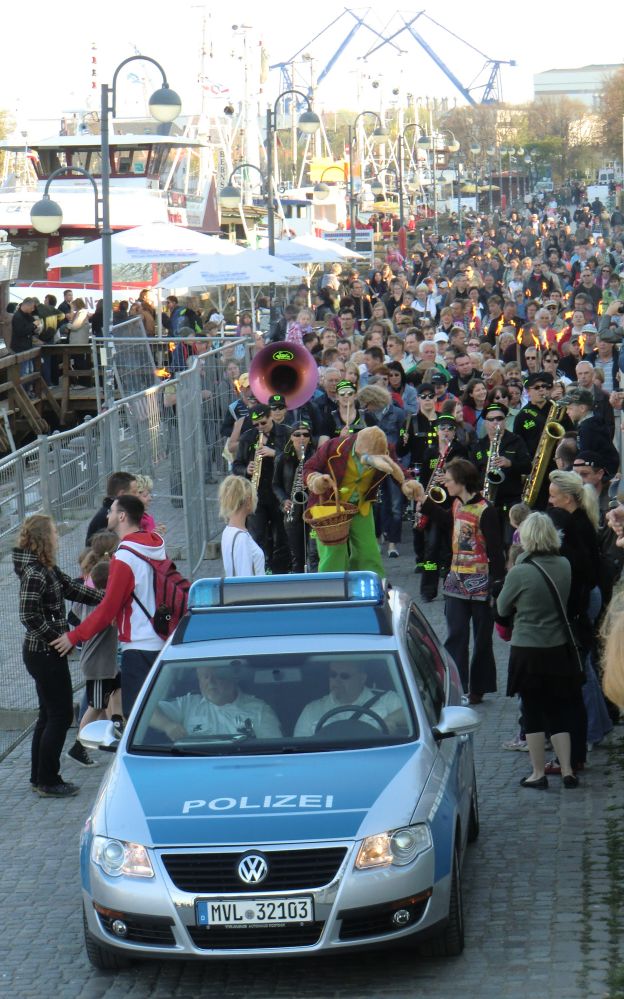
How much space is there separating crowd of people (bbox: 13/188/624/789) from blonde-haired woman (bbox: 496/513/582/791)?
0.03 feet

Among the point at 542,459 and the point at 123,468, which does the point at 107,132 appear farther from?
the point at 542,459

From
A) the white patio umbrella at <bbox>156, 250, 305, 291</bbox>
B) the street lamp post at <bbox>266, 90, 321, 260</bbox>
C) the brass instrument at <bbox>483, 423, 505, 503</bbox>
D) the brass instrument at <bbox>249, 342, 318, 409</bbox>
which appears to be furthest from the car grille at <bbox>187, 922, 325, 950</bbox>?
the street lamp post at <bbox>266, 90, 321, 260</bbox>

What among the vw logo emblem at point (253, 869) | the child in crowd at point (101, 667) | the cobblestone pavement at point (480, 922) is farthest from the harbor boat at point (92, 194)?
the vw logo emblem at point (253, 869)

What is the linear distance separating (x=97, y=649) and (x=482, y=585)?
261cm

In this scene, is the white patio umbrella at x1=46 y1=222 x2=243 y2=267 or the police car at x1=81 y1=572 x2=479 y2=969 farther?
the white patio umbrella at x1=46 y1=222 x2=243 y2=267

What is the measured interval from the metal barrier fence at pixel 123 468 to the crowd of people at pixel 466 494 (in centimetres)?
43

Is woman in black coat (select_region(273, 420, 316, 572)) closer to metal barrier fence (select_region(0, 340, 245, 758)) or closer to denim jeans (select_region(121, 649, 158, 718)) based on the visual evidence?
metal barrier fence (select_region(0, 340, 245, 758))

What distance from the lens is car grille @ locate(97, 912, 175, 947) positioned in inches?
229

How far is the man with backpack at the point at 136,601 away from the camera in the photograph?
340 inches

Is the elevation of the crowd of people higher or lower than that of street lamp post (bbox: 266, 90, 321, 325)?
lower

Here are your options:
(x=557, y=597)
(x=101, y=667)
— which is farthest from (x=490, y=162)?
(x=557, y=597)

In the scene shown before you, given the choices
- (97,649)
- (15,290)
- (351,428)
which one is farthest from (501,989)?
(15,290)

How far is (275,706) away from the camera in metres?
6.71

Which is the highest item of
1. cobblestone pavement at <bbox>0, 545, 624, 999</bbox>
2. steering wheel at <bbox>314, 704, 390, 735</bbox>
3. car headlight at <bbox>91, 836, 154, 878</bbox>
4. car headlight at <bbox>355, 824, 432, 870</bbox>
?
steering wheel at <bbox>314, 704, 390, 735</bbox>
